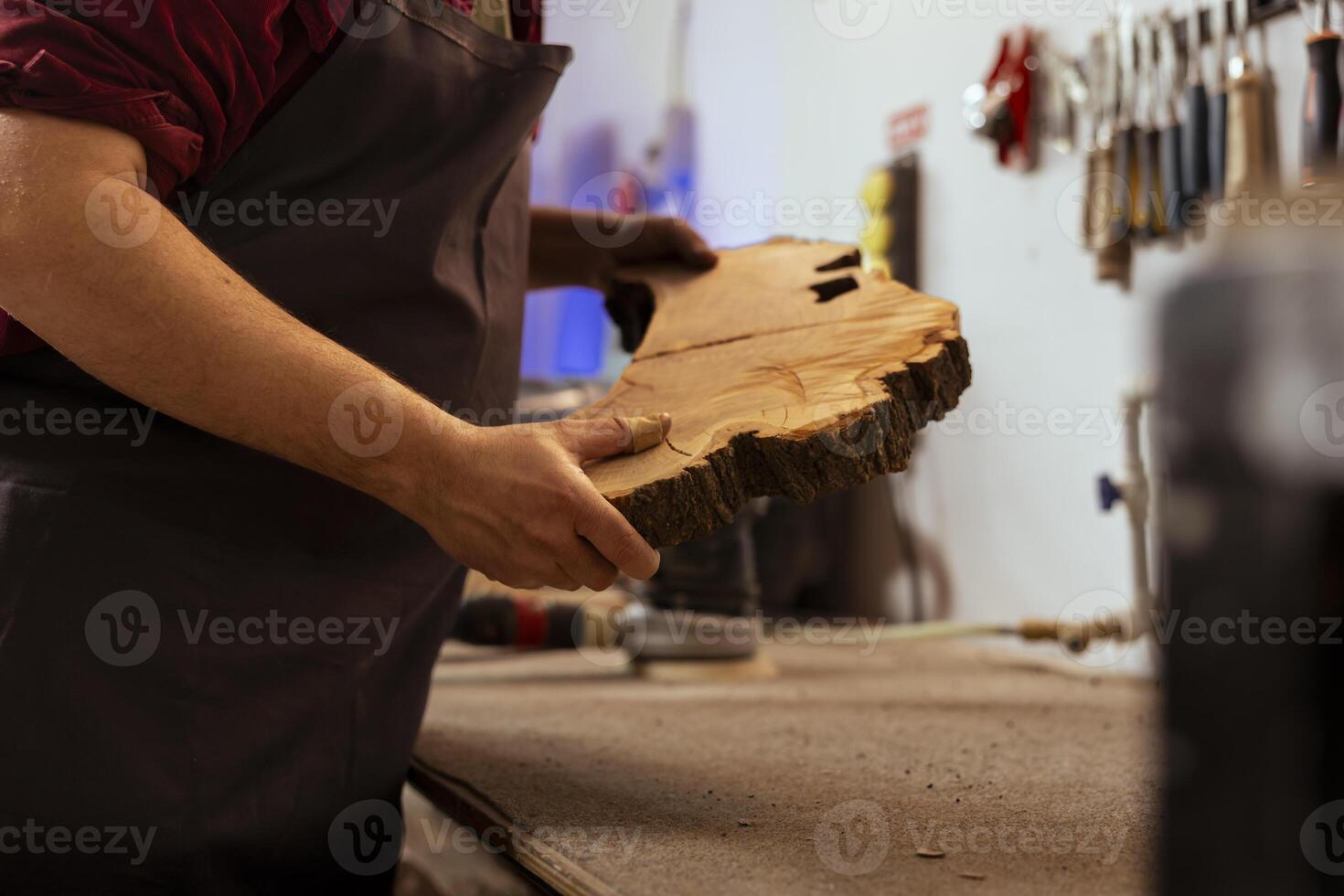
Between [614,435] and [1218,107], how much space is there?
3.38 ft

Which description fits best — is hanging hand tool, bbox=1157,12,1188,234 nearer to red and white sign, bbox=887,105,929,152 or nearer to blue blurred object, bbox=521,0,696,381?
red and white sign, bbox=887,105,929,152

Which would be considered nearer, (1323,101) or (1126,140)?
(1323,101)

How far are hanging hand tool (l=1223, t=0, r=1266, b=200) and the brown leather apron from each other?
847 mm

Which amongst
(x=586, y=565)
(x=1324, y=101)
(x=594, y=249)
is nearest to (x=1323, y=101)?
(x=1324, y=101)

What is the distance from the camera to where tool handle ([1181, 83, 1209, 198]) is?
131 centimetres

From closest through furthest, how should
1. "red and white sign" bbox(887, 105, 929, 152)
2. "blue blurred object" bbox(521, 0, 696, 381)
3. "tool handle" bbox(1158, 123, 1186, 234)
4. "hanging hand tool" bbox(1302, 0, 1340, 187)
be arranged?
"hanging hand tool" bbox(1302, 0, 1340, 187)
"tool handle" bbox(1158, 123, 1186, 234)
"red and white sign" bbox(887, 105, 929, 152)
"blue blurred object" bbox(521, 0, 696, 381)

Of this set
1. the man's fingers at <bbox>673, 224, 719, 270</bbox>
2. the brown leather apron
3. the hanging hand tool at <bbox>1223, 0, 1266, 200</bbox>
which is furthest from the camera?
the hanging hand tool at <bbox>1223, 0, 1266, 200</bbox>

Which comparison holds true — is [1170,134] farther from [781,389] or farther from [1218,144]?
[781,389]

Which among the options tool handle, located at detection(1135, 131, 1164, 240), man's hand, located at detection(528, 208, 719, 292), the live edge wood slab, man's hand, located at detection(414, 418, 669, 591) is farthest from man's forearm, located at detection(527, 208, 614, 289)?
tool handle, located at detection(1135, 131, 1164, 240)

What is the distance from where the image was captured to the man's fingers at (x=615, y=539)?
0.58 m

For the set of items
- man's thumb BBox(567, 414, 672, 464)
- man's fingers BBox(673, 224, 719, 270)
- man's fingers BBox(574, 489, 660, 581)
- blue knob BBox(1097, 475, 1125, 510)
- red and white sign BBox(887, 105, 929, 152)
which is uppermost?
red and white sign BBox(887, 105, 929, 152)

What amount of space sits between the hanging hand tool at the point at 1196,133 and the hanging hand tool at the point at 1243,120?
46mm

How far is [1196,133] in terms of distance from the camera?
4.32 feet

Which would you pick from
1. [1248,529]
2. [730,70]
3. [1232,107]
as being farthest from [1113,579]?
[730,70]
